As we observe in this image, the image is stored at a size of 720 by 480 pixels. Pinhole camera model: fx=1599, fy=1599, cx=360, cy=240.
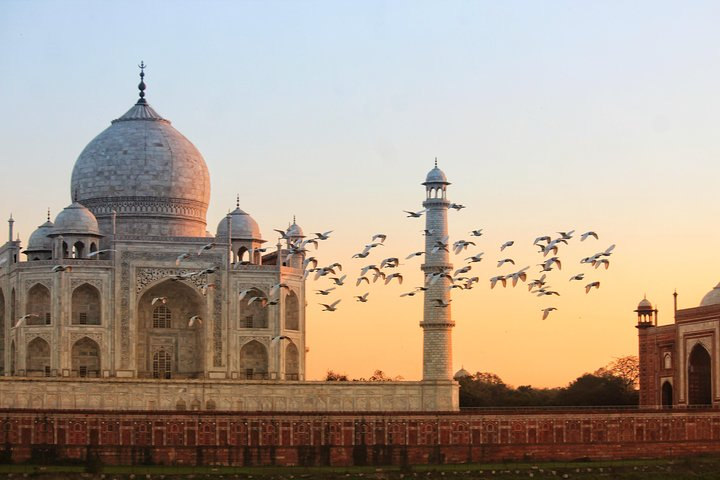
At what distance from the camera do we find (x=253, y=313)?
52.1 m

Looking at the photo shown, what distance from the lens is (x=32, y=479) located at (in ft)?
128

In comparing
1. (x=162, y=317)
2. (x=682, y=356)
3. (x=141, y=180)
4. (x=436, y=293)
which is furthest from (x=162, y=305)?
(x=682, y=356)

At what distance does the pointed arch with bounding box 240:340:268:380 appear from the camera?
168 ft

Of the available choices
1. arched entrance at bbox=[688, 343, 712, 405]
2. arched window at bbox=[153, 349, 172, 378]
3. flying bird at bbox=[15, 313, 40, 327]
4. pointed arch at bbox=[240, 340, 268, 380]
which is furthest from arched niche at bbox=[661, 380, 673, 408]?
flying bird at bbox=[15, 313, 40, 327]

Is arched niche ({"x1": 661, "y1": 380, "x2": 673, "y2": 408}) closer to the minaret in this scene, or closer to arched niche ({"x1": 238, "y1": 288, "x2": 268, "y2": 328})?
the minaret

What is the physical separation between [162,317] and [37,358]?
173 inches

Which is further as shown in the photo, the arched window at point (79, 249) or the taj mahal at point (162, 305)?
the arched window at point (79, 249)

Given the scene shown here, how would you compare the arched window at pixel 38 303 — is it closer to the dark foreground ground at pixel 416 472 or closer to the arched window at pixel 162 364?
the arched window at pixel 162 364

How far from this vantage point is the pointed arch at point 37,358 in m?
49.3

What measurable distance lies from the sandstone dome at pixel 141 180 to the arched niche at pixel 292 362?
5525mm

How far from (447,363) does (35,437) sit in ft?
45.9

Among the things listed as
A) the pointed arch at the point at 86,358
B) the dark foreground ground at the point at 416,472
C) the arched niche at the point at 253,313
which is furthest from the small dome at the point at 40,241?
the dark foreground ground at the point at 416,472

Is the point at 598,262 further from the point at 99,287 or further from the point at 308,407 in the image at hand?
the point at 99,287

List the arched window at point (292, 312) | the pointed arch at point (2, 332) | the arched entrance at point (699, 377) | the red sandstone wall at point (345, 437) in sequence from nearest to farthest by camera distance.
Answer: the red sandstone wall at point (345, 437)
the pointed arch at point (2, 332)
the arched window at point (292, 312)
the arched entrance at point (699, 377)
